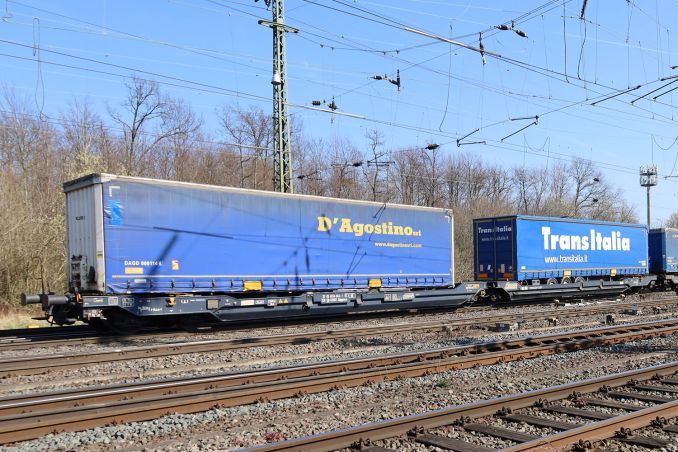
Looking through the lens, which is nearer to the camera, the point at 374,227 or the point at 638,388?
the point at 638,388

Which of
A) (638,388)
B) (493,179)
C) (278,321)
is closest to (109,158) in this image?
(278,321)

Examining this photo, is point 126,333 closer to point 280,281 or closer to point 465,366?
point 280,281

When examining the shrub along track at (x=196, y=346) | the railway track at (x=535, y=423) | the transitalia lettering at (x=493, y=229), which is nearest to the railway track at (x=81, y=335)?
the shrub along track at (x=196, y=346)

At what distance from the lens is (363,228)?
61.6ft

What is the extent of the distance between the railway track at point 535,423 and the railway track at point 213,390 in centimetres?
227

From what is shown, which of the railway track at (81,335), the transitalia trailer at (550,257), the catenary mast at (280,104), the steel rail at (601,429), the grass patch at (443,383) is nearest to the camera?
the steel rail at (601,429)

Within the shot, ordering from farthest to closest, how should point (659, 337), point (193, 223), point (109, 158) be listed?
point (109, 158) < point (193, 223) < point (659, 337)

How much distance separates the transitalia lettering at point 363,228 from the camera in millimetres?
17891

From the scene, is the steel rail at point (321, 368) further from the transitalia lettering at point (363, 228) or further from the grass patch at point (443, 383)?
the transitalia lettering at point (363, 228)

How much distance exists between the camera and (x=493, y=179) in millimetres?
58812

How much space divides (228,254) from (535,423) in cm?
1055

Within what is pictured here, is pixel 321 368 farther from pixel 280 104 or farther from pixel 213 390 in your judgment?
pixel 280 104

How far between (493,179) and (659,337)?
46093 mm

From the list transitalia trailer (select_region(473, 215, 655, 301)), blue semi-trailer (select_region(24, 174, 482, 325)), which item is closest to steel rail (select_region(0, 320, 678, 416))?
blue semi-trailer (select_region(24, 174, 482, 325))
